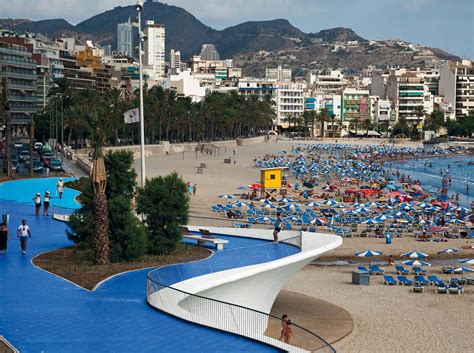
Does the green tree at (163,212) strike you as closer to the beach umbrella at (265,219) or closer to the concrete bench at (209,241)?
the concrete bench at (209,241)

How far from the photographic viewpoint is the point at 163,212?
21.0 metres

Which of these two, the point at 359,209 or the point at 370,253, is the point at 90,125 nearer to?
the point at 370,253

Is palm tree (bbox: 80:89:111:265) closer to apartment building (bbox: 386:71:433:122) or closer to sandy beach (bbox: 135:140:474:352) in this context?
sandy beach (bbox: 135:140:474:352)

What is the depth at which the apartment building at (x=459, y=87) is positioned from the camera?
188 m

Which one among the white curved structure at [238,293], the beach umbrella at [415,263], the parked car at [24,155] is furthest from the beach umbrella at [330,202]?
the white curved structure at [238,293]

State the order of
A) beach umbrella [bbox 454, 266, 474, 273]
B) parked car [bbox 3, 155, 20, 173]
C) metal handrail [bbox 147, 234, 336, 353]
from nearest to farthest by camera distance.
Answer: metal handrail [bbox 147, 234, 336, 353] → beach umbrella [bbox 454, 266, 474, 273] → parked car [bbox 3, 155, 20, 173]

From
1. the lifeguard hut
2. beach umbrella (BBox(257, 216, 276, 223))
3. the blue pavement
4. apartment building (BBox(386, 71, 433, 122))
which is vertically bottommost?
beach umbrella (BBox(257, 216, 276, 223))

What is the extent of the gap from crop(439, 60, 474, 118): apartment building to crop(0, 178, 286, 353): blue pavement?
176 meters

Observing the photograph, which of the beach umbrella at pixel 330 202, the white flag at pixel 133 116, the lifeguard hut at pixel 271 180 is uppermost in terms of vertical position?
the white flag at pixel 133 116

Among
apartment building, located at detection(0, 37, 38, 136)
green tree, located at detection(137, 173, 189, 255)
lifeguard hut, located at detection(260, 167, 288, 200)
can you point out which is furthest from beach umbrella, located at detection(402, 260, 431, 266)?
apartment building, located at detection(0, 37, 38, 136)

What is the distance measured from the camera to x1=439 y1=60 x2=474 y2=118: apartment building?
188500mm

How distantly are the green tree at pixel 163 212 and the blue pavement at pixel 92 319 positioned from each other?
1.34m

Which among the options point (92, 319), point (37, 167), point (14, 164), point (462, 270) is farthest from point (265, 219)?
point (92, 319)

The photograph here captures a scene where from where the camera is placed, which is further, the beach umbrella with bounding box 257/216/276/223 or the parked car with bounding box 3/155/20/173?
the parked car with bounding box 3/155/20/173
